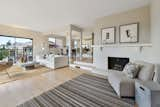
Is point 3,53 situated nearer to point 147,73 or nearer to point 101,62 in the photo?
point 101,62

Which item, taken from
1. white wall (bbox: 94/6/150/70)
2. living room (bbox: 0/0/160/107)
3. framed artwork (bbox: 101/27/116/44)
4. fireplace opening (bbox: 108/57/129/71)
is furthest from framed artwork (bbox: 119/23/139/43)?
fireplace opening (bbox: 108/57/129/71)

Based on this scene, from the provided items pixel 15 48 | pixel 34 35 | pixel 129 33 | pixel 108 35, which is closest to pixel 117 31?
pixel 108 35

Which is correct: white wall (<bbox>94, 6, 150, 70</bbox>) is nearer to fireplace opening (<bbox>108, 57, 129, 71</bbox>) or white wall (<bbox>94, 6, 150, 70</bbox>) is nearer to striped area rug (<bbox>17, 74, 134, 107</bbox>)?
fireplace opening (<bbox>108, 57, 129, 71</bbox>)

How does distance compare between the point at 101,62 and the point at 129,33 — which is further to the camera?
the point at 101,62

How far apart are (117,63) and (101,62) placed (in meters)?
0.77

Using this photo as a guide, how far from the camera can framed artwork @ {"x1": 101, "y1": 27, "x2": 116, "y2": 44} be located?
14.4 ft

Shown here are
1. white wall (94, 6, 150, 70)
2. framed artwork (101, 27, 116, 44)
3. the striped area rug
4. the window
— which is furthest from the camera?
the window

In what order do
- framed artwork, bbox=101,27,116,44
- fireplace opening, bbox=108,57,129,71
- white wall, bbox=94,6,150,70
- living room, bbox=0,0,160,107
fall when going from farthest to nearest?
framed artwork, bbox=101,27,116,44
fireplace opening, bbox=108,57,129,71
white wall, bbox=94,6,150,70
living room, bbox=0,0,160,107

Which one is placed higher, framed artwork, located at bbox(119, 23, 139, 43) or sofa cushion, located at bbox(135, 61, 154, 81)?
framed artwork, located at bbox(119, 23, 139, 43)

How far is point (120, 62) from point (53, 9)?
3.69 meters

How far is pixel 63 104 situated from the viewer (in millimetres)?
2072

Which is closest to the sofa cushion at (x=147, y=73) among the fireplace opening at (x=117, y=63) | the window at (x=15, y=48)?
the fireplace opening at (x=117, y=63)

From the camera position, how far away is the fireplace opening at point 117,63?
4.23m

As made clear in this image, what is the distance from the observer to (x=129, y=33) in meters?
3.93
